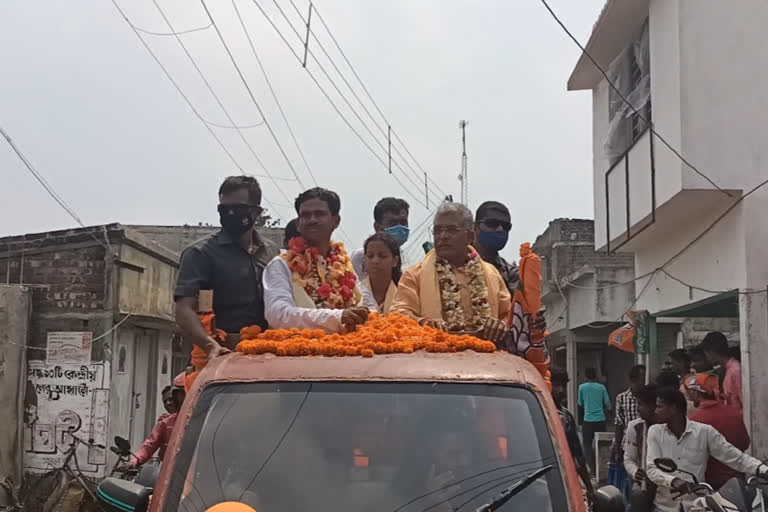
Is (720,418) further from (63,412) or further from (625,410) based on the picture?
(63,412)

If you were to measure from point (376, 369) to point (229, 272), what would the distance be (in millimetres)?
1694

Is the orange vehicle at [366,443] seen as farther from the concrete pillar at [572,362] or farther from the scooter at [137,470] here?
the concrete pillar at [572,362]

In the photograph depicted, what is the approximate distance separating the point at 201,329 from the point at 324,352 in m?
1.00

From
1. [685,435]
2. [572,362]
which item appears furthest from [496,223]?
[572,362]

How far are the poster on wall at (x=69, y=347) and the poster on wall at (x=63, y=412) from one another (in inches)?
3.1

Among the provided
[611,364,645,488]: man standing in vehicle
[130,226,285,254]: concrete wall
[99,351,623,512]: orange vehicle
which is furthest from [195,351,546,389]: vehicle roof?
[130,226,285,254]: concrete wall

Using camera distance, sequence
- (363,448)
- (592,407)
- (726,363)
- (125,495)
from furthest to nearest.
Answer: (592,407), (726,363), (125,495), (363,448)

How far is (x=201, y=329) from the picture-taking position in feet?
14.0

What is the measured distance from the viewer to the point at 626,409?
37.2 ft

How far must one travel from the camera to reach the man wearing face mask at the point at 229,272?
4.48 metres

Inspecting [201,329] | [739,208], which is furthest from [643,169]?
[201,329]

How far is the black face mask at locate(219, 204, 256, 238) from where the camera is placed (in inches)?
192

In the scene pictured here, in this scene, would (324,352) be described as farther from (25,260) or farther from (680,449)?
(25,260)

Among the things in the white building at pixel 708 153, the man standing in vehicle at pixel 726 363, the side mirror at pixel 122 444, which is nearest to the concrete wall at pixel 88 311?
the side mirror at pixel 122 444
